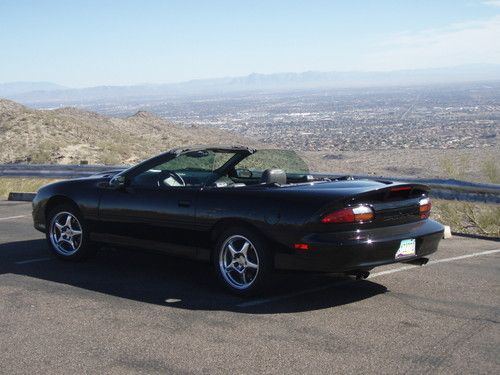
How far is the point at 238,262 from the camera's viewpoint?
714 centimetres

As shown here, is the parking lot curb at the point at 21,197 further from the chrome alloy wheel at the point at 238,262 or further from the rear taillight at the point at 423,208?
the rear taillight at the point at 423,208

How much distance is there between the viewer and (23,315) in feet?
21.8

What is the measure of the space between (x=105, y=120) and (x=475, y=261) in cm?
3532

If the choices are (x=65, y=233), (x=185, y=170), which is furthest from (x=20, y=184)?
(x=185, y=170)

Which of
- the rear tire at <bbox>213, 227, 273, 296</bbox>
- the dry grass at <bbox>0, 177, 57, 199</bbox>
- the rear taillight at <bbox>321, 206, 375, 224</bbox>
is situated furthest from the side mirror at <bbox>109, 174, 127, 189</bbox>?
the dry grass at <bbox>0, 177, 57, 199</bbox>

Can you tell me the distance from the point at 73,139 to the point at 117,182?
24790 mm

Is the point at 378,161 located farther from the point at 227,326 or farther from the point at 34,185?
the point at 227,326

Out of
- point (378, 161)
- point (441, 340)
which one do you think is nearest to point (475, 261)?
point (441, 340)

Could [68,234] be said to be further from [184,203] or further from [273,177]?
[273,177]

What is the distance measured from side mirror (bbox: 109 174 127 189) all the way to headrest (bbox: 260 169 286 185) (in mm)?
1591

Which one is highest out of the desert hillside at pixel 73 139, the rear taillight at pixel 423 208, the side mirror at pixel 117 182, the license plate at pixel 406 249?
the side mirror at pixel 117 182

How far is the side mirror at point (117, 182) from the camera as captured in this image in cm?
816

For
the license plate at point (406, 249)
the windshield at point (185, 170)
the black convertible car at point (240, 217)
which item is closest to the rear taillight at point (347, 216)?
the black convertible car at point (240, 217)

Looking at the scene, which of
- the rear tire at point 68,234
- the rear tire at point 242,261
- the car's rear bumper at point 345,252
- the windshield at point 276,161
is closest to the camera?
the car's rear bumper at point 345,252
